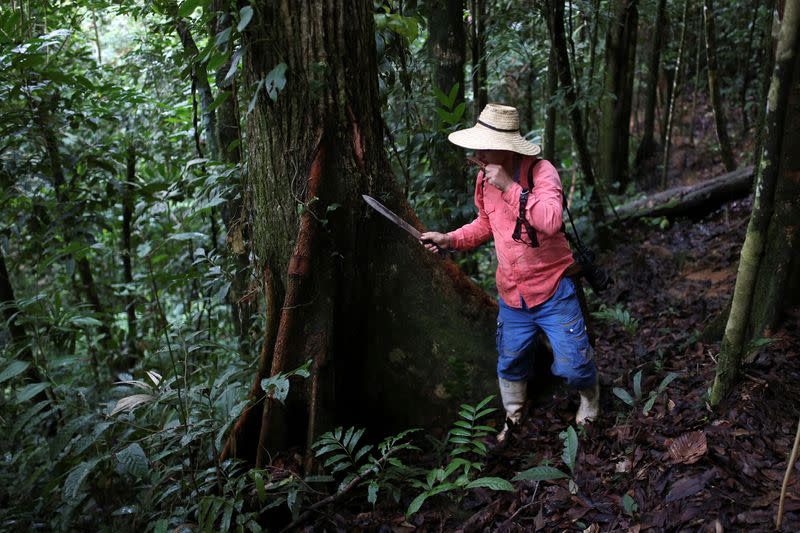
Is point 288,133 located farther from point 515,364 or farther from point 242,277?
point 515,364

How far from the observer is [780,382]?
3.30m

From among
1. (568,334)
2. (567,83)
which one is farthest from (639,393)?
(567,83)

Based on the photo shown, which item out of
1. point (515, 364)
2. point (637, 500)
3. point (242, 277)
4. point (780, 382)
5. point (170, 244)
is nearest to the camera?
point (637, 500)

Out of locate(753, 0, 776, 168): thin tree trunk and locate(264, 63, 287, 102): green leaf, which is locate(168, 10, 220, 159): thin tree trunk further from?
locate(753, 0, 776, 168): thin tree trunk

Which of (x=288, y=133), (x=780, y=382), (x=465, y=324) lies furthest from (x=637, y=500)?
(x=288, y=133)

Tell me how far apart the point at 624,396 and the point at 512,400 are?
2.27 feet

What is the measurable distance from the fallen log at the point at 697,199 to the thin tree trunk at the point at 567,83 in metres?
1.07

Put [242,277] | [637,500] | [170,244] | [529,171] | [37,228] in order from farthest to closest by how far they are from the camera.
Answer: [170,244], [37,228], [242,277], [529,171], [637,500]

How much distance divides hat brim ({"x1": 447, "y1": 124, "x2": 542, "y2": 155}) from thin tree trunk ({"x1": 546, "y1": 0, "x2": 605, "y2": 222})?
3334 mm

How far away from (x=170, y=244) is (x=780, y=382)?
5.92 m

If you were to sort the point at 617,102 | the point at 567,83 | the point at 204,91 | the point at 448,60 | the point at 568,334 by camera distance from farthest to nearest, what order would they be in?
1. the point at 617,102
2. the point at 567,83
3. the point at 448,60
4. the point at 204,91
5. the point at 568,334

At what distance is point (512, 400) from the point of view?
395 centimetres

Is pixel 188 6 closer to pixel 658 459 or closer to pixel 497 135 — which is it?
pixel 497 135

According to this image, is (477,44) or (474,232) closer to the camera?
(474,232)
